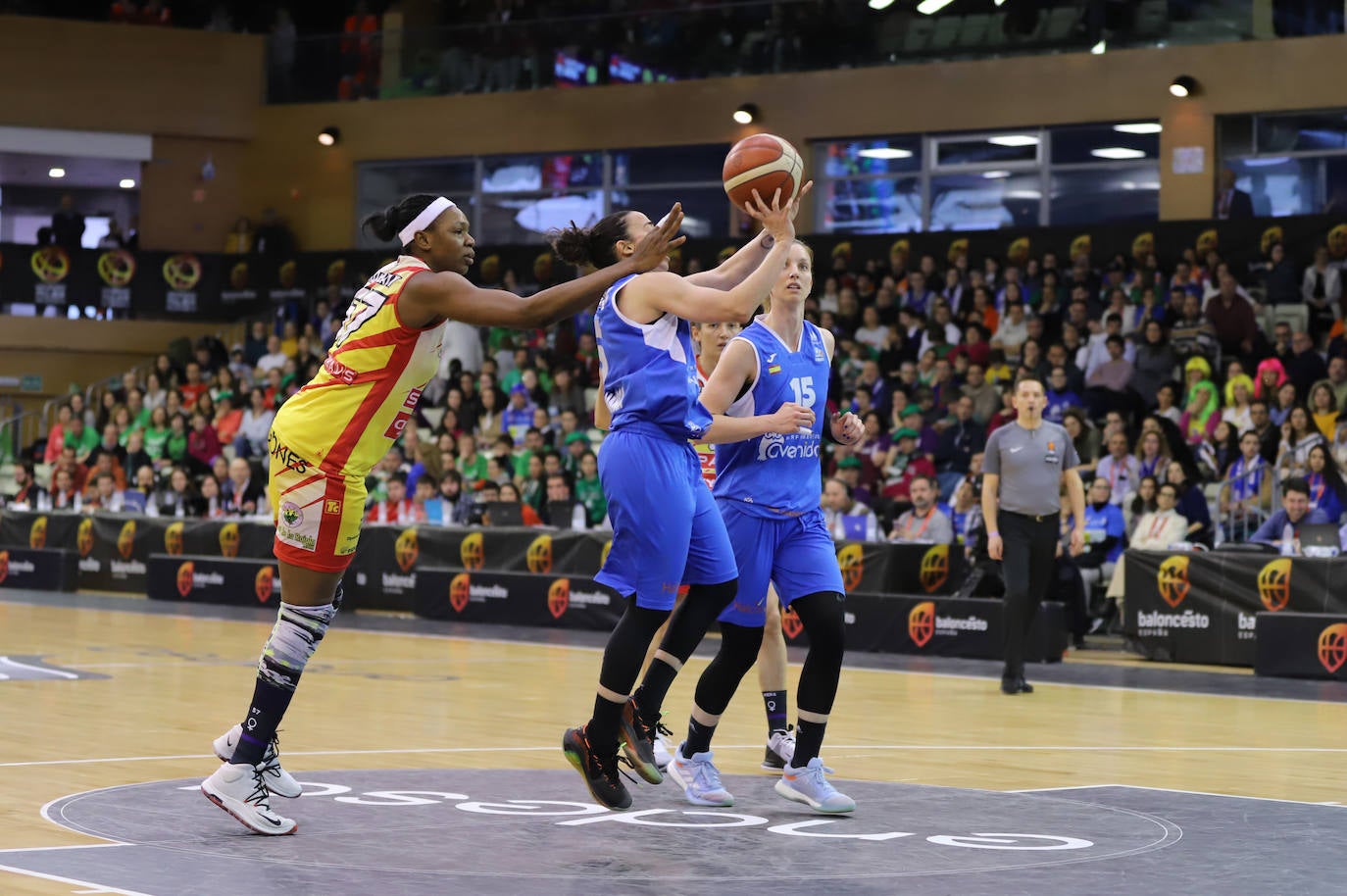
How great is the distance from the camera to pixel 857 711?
10.8 meters

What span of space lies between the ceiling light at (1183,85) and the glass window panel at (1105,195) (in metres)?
1.09

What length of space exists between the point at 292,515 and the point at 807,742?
213 centimetres

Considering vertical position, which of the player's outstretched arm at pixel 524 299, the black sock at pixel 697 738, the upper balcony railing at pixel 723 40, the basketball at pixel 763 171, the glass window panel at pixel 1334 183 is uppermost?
the upper balcony railing at pixel 723 40

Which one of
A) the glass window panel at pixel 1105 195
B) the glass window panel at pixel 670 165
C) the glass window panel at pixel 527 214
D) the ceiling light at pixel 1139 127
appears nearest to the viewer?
the ceiling light at pixel 1139 127

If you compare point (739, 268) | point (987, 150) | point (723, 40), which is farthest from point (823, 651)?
point (723, 40)

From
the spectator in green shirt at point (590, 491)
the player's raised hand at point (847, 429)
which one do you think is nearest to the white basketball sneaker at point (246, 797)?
the player's raised hand at point (847, 429)

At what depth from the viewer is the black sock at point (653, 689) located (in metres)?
6.78

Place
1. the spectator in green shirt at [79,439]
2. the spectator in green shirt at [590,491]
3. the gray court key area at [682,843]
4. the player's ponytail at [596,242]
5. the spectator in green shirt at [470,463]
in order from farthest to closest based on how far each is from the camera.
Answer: the spectator in green shirt at [79,439] < the spectator in green shirt at [470,463] < the spectator in green shirt at [590,491] < the player's ponytail at [596,242] < the gray court key area at [682,843]

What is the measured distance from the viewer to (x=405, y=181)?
31266 mm

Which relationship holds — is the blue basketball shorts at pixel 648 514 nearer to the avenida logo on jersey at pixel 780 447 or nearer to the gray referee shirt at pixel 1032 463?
the avenida logo on jersey at pixel 780 447

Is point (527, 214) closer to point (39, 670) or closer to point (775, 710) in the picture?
point (39, 670)

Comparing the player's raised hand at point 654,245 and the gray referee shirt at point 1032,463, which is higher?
the player's raised hand at point 654,245

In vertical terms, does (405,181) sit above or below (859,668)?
above

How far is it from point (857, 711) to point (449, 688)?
108 inches
